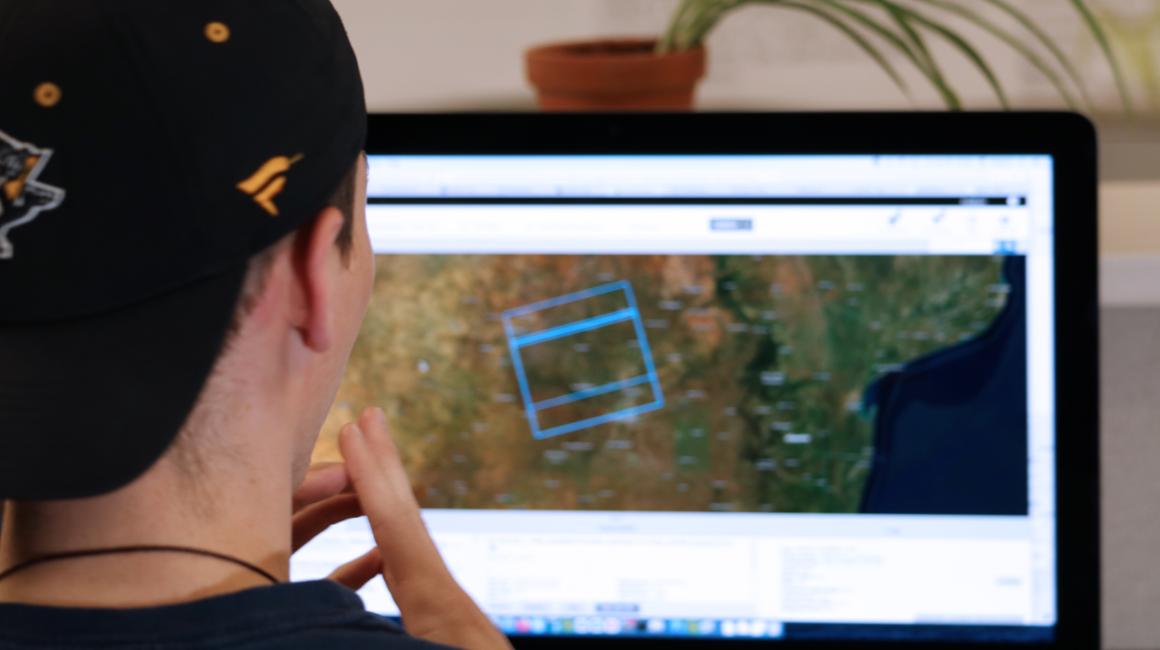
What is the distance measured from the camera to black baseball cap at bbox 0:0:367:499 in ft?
1.45

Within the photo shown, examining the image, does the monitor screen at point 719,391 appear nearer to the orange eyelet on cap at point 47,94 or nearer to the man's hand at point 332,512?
the man's hand at point 332,512

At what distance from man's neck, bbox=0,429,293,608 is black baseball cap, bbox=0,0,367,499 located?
17 millimetres

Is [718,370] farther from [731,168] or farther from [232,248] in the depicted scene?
[232,248]

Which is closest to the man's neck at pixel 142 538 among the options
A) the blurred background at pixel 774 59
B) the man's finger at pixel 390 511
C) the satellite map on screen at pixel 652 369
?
the man's finger at pixel 390 511

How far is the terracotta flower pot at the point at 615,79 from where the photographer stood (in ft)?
2.92

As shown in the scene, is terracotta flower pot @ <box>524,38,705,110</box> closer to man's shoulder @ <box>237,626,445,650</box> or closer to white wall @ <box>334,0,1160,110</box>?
white wall @ <box>334,0,1160,110</box>

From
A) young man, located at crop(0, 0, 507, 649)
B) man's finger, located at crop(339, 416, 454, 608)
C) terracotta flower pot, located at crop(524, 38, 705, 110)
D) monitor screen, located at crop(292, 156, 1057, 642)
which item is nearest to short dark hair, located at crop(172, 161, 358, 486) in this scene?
young man, located at crop(0, 0, 507, 649)

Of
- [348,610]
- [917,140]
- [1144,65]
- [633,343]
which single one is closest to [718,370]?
[633,343]

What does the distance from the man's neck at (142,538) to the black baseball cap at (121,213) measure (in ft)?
0.06

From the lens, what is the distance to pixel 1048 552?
2.37 feet

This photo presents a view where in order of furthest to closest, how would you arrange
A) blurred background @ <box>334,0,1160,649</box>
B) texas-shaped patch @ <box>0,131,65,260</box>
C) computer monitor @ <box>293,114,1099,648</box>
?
1. blurred background @ <box>334,0,1160,649</box>
2. computer monitor @ <box>293,114,1099,648</box>
3. texas-shaped patch @ <box>0,131,65,260</box>

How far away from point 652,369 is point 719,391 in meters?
0.04

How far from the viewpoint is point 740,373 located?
0.73m

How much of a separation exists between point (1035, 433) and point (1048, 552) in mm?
68
